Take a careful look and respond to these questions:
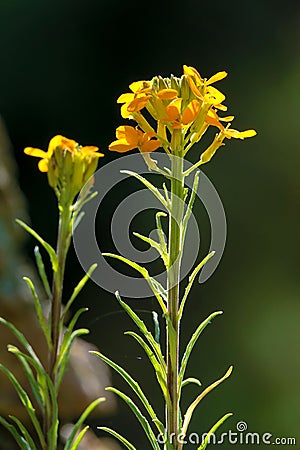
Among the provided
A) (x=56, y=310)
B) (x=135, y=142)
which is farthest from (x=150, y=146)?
(x=56, y=310)

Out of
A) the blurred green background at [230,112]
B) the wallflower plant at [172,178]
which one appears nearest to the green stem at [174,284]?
the wallflower plant at [172,178]

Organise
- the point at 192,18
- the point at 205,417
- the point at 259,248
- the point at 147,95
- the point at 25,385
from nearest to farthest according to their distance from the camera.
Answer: the point at 147,95
the point at 25,385
the point at 205,417
the point at 259,248
the point at 192,18

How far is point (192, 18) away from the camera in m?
1.67

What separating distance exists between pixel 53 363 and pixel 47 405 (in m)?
0.03

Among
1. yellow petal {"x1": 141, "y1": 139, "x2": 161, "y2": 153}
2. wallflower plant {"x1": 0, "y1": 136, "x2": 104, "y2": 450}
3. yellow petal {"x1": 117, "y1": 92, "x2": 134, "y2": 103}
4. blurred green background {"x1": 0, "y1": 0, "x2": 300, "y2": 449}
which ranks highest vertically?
blurred green background {"x1": 0, "y1": 0, "x2": 300, "y2": 449}

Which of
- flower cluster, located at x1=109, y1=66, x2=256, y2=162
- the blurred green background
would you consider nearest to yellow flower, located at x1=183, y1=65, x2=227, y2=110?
flower cluster, located at x1=109, y1=66, x2=256, y2=162

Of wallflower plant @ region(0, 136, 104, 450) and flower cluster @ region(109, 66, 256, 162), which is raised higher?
flower cluster @ region(109, 66, 256, 162)

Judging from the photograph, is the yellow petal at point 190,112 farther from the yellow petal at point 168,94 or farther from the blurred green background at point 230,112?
the blurred green background at point 230,112

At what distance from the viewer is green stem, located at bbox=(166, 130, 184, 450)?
385 millimetres

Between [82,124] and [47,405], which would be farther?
[82,124]

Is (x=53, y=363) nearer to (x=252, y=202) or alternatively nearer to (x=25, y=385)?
(x=25, y=385)

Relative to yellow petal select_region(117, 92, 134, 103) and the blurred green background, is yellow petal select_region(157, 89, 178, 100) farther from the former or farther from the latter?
the blurred green background

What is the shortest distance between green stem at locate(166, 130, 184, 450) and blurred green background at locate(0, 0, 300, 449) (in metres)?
1.09

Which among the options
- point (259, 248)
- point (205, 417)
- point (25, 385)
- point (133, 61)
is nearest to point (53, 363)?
point (25, 385)
